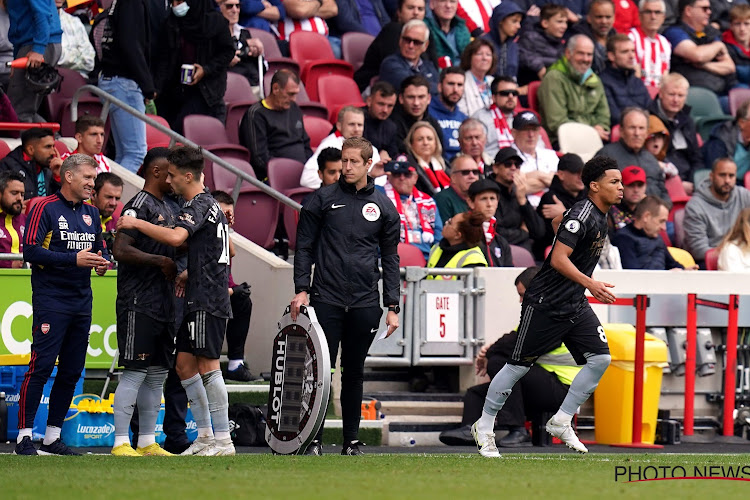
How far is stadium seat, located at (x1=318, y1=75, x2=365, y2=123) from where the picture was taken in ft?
54.8

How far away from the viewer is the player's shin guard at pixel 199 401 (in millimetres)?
9469

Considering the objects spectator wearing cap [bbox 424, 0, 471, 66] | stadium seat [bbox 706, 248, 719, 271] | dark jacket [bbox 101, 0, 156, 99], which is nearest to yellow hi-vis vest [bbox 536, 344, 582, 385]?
stadium seat [bbox 706, 248, 719, 271]

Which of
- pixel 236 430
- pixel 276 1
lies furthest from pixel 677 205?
pixel 236 430

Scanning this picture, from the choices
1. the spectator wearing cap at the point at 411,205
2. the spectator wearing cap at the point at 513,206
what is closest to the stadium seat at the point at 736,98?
the spectator wearing cap at the point at 513,206

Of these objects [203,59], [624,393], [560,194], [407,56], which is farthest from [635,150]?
[203,59]

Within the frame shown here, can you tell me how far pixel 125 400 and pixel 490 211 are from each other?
5395 millimetres

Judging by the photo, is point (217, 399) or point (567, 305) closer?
point (217, 399)

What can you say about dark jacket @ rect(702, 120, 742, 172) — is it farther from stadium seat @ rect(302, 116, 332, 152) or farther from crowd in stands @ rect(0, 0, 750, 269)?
stadium seat @ rect(302, 116, 332, 152)

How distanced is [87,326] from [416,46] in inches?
303

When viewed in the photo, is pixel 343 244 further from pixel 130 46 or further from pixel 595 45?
pixel 595 45

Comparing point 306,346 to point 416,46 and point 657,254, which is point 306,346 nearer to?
point 657,254

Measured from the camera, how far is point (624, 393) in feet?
42.8

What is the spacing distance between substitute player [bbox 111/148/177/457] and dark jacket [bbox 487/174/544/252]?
5.69 m

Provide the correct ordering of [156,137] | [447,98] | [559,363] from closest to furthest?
[559,363], [156,137], [447,98]
